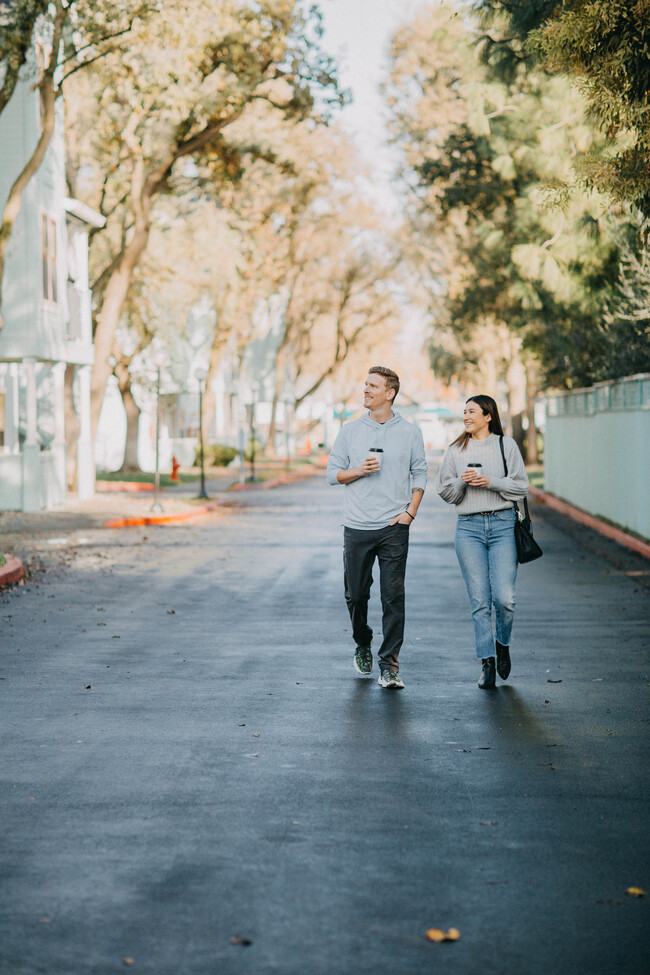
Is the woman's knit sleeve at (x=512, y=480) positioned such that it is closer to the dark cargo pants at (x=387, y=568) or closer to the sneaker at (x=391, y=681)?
the dark cargo pants at (x=387, y=568)

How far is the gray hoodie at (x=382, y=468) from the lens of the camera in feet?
29.9

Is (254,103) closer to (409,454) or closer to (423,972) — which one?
(409,454)

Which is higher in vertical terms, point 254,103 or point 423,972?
point 254,103

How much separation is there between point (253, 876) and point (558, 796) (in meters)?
1.81

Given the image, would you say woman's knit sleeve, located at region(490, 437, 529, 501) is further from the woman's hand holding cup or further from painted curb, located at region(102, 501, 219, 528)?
painted curb, located at region(102, 501, 219, 528)

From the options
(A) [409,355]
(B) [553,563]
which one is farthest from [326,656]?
(A) [409,355]

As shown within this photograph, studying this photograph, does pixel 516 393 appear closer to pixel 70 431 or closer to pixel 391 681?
pixel 70 431

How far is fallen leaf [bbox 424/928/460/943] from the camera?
4504 mm

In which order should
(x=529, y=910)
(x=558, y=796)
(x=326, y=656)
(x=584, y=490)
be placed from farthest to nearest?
(x=584, y=490) → (x=326, y=656) → (x=558, y=796) → (x=529, y=910)

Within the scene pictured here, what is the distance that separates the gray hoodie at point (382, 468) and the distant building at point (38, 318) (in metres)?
19.4

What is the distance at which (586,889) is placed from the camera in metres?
5.02

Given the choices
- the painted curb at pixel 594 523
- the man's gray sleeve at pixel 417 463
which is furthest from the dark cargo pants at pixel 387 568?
the painted curb at pixel 594 523

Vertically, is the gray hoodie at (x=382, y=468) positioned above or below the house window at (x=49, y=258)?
below

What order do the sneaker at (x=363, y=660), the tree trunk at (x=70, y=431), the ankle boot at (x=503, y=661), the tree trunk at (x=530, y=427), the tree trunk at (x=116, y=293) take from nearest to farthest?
the ankle boot at (x=503, y=661), the sneaker at (x=363, y=660), the tree trunk at (x=116, y=293), the tree trunk at (x=70, y=431), the tree trunk at (x=530, y=427)
